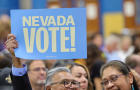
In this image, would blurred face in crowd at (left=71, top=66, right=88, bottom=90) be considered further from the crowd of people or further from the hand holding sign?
the hand holding sign

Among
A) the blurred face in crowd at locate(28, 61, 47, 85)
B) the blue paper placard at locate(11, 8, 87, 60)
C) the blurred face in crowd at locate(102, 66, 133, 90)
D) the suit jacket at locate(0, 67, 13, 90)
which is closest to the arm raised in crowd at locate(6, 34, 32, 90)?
the blue paper placard at locate(11, 8, 87, 60)

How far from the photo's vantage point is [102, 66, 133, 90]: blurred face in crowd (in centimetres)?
488

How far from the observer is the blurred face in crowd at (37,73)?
6239 mm

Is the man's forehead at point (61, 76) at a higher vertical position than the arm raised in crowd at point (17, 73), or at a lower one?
lower

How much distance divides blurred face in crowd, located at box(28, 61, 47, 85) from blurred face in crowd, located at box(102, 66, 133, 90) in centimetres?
141

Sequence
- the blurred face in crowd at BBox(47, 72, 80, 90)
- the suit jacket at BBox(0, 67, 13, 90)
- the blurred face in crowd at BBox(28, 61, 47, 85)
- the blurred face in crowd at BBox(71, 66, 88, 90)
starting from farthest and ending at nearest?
the blurred face in crowd at BBox(28, 61, 47, 85) < the blurred face in crowd at BBox(71, 66, 88, 90) < the suit jacket at BBox(0, 67, 13, 90) < the blurred face in crowd at BBox(47, 72, 80, 90)

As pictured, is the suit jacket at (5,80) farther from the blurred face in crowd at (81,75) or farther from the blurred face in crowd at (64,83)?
the blurred face in crowd at (81,75)

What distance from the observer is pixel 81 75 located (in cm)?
585

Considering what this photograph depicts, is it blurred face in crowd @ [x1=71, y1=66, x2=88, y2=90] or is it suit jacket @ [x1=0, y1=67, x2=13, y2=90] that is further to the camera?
blurred face in crowd @ [x1=71, y1=66, x2=88, y2=90]

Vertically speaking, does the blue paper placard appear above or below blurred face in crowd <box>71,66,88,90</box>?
above

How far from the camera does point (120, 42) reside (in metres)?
11.9

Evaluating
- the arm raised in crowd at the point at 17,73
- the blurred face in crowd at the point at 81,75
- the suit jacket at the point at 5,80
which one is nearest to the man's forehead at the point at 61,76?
the arm raised in crowd at the point at 17,73

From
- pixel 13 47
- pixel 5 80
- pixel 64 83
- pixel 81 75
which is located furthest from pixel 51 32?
pixel 81 75

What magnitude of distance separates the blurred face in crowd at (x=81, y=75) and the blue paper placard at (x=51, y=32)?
3.09 ft
